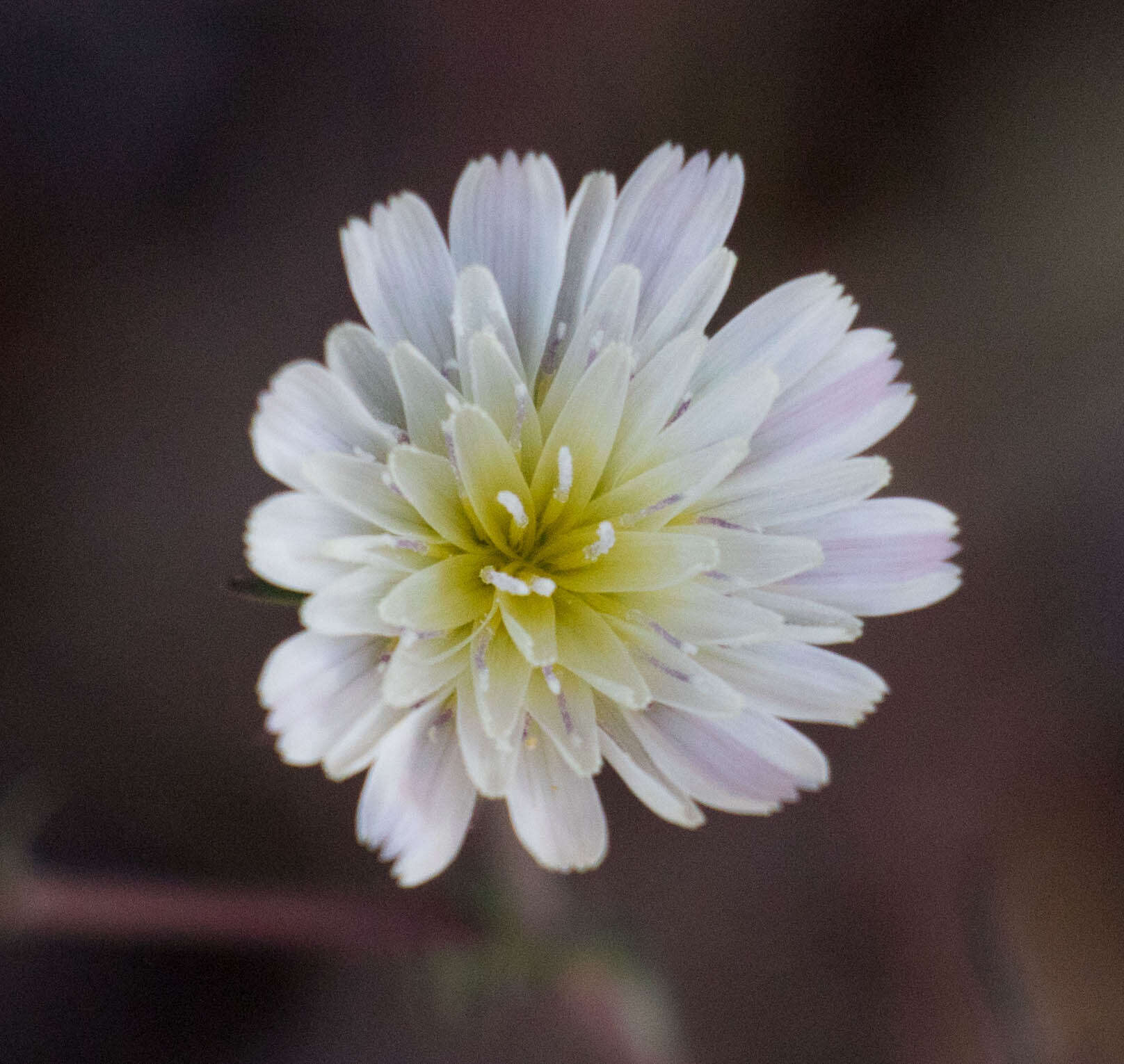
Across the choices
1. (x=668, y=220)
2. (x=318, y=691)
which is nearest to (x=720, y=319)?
(x=668, y=220)

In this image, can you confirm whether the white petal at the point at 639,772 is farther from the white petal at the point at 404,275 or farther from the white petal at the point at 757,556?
the white petal at the point at 404,275

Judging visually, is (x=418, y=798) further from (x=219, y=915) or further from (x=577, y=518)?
(x=219, y=915)

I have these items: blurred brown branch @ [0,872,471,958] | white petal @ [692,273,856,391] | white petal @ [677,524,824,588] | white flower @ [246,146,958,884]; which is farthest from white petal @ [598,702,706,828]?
blurred brown branch @ [0,872,471,958]

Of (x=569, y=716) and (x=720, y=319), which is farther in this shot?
(x=720, y=319)

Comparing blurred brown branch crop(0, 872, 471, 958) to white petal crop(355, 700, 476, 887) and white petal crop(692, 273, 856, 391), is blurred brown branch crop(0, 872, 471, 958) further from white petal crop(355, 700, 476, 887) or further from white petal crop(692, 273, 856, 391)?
white petal crop(692, 273, 856, 391)

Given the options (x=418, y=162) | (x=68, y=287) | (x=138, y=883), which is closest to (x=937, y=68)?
(x=418, y=162)

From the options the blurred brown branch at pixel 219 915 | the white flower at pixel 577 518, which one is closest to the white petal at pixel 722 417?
the white flower at pixel 577 518

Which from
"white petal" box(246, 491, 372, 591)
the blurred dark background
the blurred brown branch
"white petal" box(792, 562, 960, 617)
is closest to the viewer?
"white petal" box(246, 491, 372, 591)

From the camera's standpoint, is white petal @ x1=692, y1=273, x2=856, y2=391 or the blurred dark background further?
the blurred dark background
